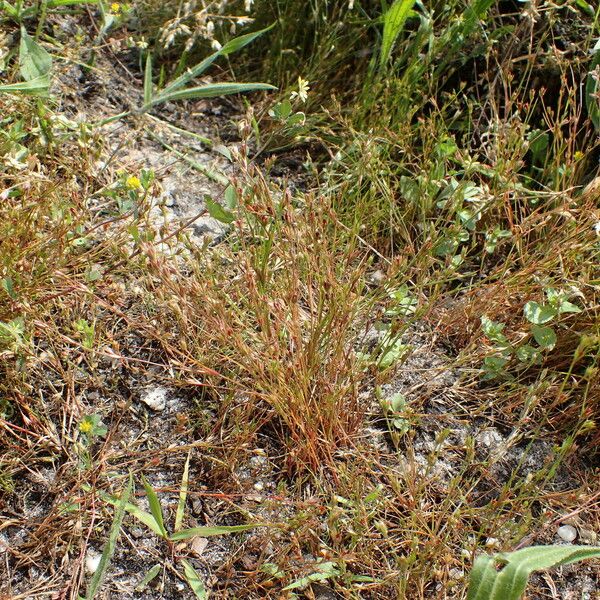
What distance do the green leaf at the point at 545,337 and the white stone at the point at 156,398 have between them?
3.30 ft

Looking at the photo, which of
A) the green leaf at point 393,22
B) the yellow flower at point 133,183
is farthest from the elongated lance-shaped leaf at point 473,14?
the yellow flower at point 133,183

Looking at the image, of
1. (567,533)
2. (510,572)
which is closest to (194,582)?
(510,572)

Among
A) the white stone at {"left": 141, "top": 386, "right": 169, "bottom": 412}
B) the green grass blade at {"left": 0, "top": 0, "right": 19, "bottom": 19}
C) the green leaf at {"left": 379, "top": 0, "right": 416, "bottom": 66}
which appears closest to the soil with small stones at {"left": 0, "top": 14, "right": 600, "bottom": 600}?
the white stone at {"left": 141, "top": 386, "right": 169, "bottom": 412}

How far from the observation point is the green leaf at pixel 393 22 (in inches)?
97.7

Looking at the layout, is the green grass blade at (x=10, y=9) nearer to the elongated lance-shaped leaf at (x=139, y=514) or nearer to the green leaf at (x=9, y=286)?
the green leaf at (x=9, y=286)

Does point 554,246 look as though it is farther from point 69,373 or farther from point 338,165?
point 69,373

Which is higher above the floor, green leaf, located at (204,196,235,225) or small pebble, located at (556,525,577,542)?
green leaf, located at (204,196,235,225)

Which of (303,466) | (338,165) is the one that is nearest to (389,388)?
(303,466)

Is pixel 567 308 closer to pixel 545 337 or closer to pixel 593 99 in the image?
pixel 545 337

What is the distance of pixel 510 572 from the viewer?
1435mm

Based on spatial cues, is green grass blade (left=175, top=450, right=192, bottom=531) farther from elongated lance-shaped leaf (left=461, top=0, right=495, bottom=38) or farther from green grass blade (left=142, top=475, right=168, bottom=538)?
elongated lance-shaped leaf (left=461, top=0, right=495, bottom=38)

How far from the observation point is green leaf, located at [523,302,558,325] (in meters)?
2.05

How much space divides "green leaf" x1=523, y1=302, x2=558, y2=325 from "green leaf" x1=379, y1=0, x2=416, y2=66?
101cm

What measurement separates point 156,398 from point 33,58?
1110 millimetres
